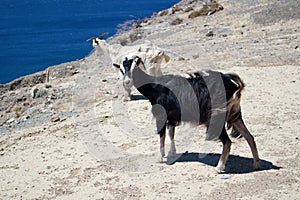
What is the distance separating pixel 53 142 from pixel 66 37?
35.7 meters

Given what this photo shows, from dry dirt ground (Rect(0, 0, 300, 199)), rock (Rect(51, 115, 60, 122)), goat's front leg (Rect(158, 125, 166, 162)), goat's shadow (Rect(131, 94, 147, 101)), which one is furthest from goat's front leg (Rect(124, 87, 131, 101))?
goat's front leg (Rect(158, 125, 166, 162))

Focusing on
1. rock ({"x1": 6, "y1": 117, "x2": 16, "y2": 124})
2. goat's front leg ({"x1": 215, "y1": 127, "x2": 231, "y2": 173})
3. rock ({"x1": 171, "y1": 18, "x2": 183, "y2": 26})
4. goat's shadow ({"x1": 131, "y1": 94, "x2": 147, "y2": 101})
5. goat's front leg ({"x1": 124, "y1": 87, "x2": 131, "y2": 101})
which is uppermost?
rock ({"x1": 171, "y1": 18, "x2": 183, "y2": 26})

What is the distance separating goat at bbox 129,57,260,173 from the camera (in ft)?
23.7

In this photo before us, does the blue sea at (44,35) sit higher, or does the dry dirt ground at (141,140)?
the blue sea at (44,35)

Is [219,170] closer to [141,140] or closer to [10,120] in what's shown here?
[141,140]

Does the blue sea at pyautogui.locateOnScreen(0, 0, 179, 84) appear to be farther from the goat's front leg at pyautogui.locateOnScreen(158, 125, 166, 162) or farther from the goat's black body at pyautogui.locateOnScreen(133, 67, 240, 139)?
the goat's front leg at pyautogui.locateOnScreen(158, 125, 166, 162)

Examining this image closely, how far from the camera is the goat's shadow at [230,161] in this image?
296 inches

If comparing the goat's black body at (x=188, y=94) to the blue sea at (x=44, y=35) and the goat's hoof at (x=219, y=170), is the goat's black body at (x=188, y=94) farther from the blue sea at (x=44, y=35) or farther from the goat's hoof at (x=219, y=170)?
the blue sea at (x=44, y=35)

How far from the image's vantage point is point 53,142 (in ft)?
34.9

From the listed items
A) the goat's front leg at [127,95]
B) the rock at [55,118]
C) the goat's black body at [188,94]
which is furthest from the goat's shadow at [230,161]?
the rock at [55,118]

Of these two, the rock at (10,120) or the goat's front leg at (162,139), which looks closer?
the goat's front leg at (162,139)

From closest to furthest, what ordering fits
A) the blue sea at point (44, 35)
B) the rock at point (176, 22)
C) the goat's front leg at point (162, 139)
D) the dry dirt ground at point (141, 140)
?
the dry dirt ground at point (141, 140) < the goat's front leg at point (162, 139) < the rock at point (176, 22) < the blue sea at point (44, 35)

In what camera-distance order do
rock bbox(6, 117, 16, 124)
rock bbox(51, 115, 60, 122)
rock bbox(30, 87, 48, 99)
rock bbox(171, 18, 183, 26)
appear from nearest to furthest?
rock bbox(51, 115, 60, 122)
rock bbox(6, 117, 16, 124)
rock bbox(30, 87, 48, 99)
rock bbox(171, 18, 183, 26)

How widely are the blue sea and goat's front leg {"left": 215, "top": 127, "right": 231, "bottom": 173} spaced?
24701 mm
